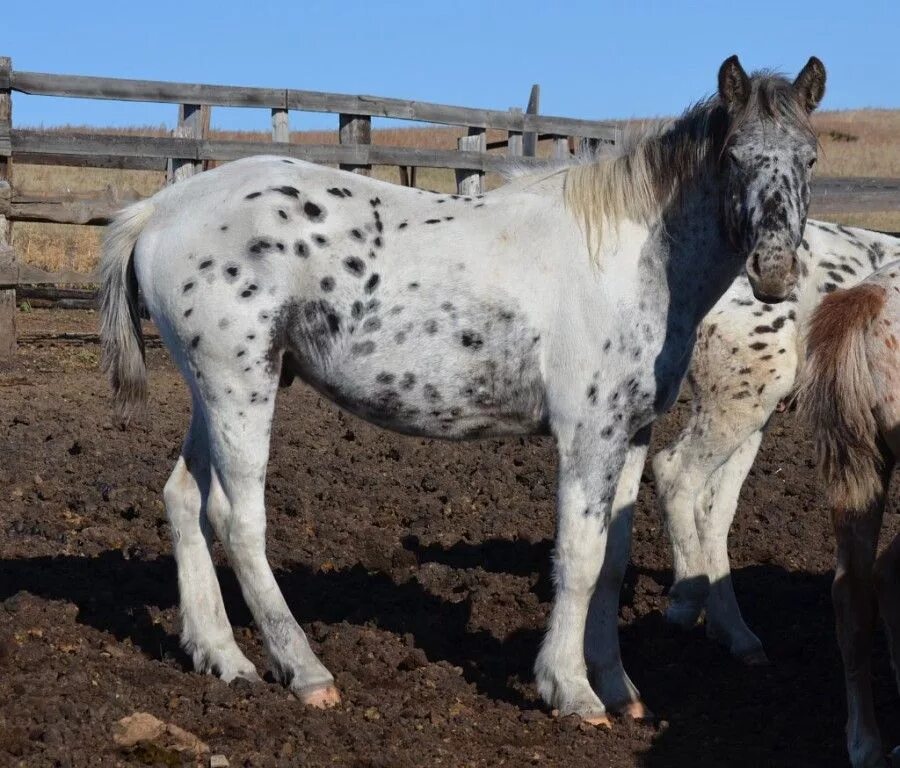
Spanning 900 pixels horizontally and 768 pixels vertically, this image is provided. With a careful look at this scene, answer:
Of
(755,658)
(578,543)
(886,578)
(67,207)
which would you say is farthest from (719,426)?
(67,207)

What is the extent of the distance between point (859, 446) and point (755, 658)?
171 cm

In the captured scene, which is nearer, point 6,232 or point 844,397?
point 844,397

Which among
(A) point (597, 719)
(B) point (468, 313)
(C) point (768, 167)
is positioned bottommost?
(A) point (597, 719)

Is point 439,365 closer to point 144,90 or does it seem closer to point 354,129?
point 144,90

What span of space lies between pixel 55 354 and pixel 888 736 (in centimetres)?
816

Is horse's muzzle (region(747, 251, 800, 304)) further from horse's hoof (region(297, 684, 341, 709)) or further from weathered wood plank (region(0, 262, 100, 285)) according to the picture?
weathered wood plank (region(0, 262, 100, 285))

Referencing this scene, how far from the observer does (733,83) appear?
4301 millimetres

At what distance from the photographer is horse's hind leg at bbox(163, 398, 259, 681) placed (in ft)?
15.2

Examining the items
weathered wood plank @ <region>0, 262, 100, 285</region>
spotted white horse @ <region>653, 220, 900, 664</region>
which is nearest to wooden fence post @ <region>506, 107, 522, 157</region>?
weathered wood plank @ <region>0, 262, 100, 285</region>

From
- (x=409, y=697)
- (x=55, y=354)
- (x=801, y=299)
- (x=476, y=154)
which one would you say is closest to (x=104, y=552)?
(x=409, y=697)

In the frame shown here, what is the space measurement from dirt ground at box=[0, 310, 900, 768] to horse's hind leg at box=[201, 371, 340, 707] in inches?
4.8

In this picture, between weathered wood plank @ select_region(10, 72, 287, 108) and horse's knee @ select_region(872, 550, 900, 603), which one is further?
weathered wood plank @ select_region(10, 72, 287, 108)

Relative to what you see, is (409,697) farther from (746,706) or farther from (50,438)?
(50,438)

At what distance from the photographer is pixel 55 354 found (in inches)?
429
